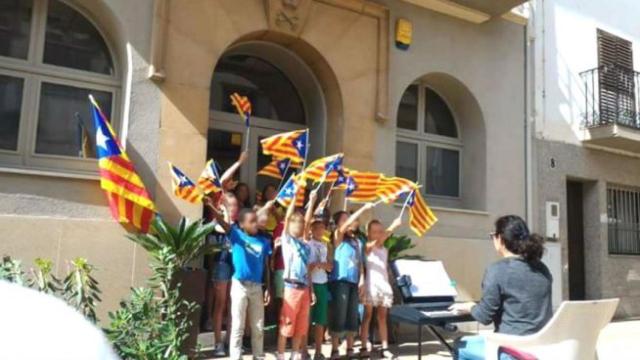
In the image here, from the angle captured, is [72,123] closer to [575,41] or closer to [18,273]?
[18,273]

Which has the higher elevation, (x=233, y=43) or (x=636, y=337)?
(x=233, y=43)

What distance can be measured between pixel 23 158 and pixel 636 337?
31.8 ft

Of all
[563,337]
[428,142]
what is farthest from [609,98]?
[563,337]

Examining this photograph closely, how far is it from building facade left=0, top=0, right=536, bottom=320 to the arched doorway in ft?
0.08

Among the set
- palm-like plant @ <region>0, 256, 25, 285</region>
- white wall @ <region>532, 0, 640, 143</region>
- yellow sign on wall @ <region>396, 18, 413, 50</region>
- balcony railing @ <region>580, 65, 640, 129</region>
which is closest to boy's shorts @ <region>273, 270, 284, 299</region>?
palm-like plant @ <region>0, 256, 25, 285</region>

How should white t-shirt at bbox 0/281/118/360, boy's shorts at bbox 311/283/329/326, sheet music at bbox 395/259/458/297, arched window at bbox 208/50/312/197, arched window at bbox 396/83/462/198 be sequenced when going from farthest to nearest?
arched window at bbox 396/83/462/198
arched window at bbox 208/50/312/197
sheet music at bbox 395/259/458/297
boy's shorts at bbox 311/283/329/326
white t-shirt at bbox 0/281/118/360

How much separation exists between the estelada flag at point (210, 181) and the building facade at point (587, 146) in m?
6.80

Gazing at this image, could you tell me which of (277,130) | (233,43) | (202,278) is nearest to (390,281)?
(202,278)

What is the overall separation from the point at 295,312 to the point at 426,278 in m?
1.86

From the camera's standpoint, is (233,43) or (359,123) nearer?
(233,43)

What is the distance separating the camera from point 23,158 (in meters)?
7.58

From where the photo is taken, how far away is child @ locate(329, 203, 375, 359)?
287 inches

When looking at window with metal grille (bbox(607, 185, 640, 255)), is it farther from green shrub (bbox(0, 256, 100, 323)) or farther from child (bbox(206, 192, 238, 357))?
green shrub (bbox(0, 256, 100, 323))

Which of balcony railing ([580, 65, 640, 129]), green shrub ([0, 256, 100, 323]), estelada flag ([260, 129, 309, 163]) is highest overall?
balcony railing ([580, 65, 640, 129])
